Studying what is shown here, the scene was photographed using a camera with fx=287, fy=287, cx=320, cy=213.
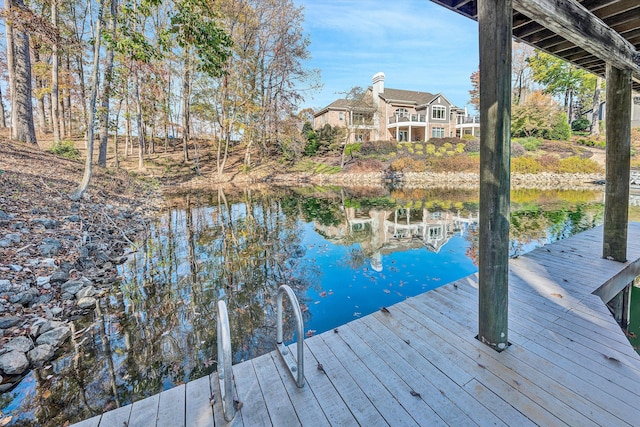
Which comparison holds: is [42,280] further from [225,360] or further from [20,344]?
[225,360]

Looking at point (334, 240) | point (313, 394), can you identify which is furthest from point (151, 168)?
point (313, 394)

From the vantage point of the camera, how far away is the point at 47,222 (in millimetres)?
5352

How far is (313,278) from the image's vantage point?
507 centimetres

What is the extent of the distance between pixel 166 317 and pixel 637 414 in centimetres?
440

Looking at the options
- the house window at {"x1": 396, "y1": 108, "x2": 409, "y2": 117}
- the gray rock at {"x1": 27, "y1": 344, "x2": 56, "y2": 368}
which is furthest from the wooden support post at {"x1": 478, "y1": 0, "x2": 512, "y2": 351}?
the house window at {"x1": 396, "y1": 108, "x2": 409, "y2": 117}

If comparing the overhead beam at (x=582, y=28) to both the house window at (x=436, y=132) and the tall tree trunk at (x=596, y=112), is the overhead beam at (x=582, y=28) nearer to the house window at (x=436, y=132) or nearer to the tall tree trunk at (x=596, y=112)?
the house window at (x=436, y=132)

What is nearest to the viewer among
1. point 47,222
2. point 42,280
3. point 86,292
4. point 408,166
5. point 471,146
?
point 42,280

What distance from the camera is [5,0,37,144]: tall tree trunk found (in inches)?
365

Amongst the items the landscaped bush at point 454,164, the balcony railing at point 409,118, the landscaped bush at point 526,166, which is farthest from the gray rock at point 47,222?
the balcony railing at point 409,118

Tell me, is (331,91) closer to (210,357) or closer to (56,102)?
(56,102)

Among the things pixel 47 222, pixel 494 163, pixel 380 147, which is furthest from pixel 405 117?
pixel 494 163

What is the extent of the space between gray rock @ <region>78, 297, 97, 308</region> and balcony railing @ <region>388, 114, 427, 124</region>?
1161 inches

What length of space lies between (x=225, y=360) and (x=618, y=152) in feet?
16.9

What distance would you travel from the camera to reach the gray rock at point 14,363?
2607mm
